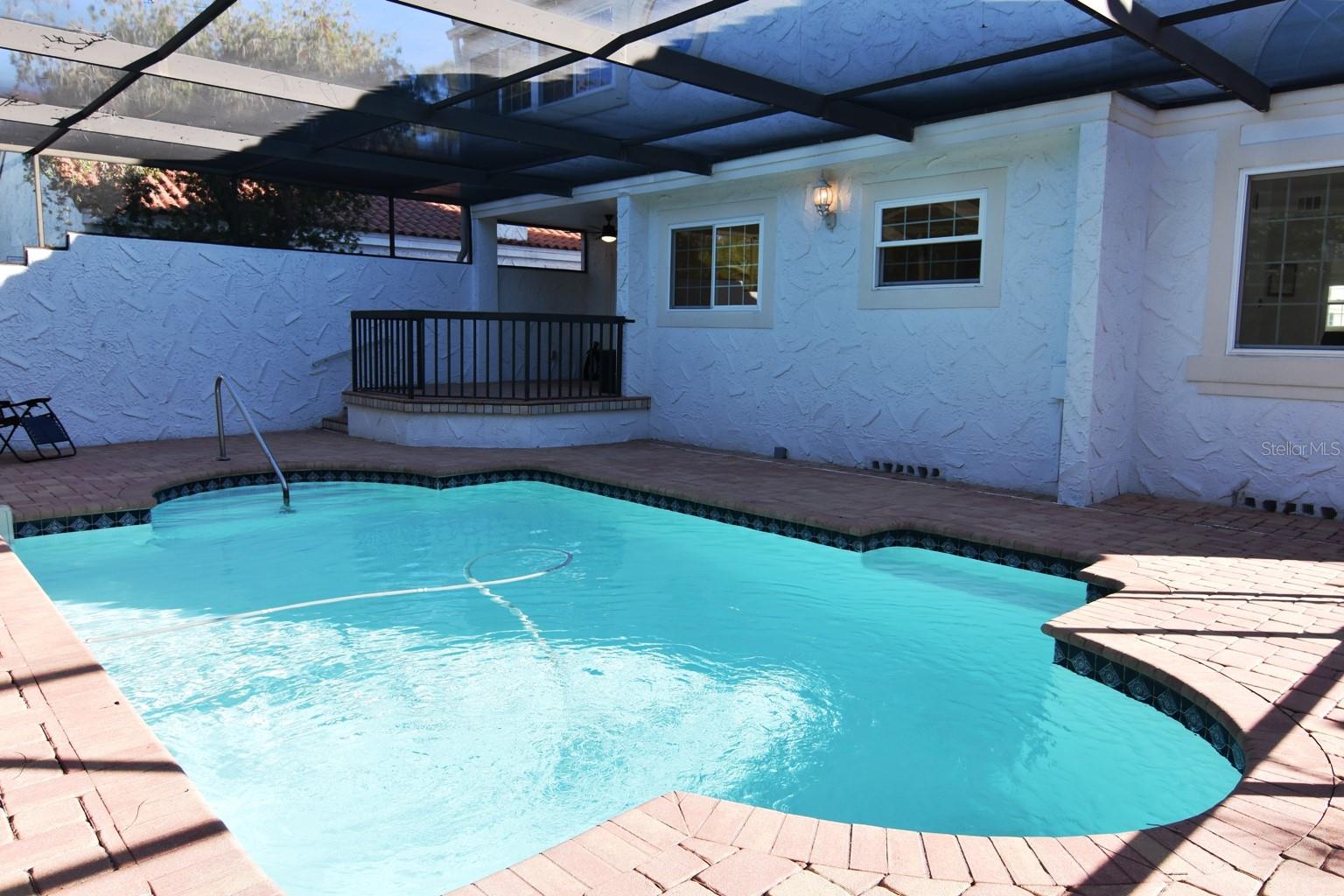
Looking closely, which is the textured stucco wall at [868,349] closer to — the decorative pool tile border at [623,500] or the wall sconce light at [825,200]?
the wall sconce light at [825,200]

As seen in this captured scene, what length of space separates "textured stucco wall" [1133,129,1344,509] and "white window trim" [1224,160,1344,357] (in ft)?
0.41

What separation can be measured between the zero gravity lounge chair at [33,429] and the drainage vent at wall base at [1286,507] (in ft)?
33.1

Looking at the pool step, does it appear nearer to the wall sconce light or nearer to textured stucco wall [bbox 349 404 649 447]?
textured stucco wall [bbox 349 404 649 447]

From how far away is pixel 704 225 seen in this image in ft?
33.2

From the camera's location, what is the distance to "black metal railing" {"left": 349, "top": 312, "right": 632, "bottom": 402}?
9797mm

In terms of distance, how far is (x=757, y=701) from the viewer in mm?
4109

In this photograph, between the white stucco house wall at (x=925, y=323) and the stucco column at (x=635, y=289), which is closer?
the white stucco house wall at (x=925, y=323)

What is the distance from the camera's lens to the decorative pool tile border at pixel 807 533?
11.6 ft

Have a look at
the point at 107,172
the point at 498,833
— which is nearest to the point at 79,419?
the point at 107,172

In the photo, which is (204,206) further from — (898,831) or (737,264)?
(898,831)

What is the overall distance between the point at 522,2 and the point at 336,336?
24.0 ft

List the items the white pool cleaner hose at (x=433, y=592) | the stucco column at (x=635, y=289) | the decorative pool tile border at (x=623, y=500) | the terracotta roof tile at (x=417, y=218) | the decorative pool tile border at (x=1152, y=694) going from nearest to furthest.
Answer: the decorative pool tile border at (x=1152, y=694)
the white pool cleaner hose at (x=433, y=592)
the decorative pool tile border at (x=623, y=500)
the stucco column at (x=635, y=289)
the terracotta roof tile at (x=417, y=218)

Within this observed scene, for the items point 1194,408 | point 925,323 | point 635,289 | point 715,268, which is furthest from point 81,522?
point 1194,408

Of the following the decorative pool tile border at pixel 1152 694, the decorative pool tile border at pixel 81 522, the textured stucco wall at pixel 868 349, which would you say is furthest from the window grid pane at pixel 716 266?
the decorative pool tile border at pixel 1152 694
